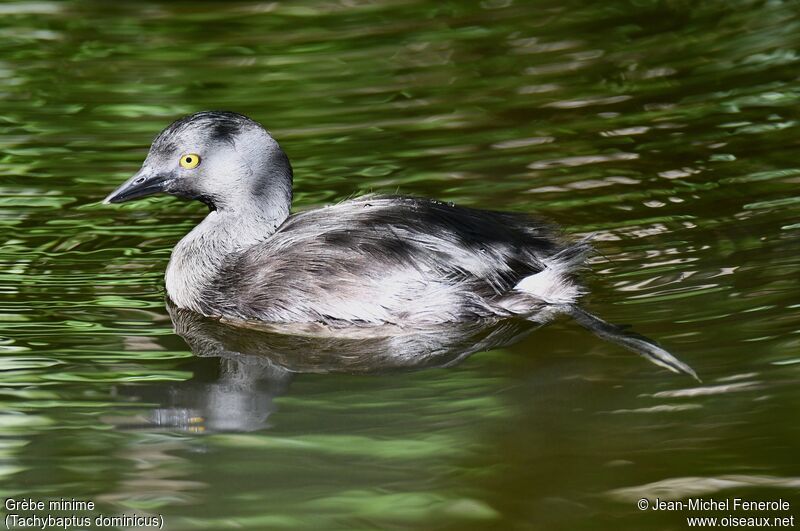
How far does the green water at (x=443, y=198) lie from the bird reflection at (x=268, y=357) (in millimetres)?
25

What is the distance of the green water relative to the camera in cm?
409

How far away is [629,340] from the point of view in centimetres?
493

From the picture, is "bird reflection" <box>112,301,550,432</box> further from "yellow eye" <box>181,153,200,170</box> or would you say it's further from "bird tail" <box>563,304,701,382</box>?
"yellow eye" <box>181,153,200,170</box>

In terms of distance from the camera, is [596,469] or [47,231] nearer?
[596,469]

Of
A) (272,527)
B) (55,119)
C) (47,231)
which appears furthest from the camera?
(55,119)

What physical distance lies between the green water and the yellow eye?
62cm

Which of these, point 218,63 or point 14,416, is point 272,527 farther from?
point 218,63

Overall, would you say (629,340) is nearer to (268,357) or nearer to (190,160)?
(268,357)

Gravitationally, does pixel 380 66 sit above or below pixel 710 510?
above

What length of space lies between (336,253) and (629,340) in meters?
1.26

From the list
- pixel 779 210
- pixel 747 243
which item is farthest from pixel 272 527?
pixel 779 210

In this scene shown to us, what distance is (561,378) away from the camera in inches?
188

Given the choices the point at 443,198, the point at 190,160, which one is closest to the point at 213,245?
the point at 190,160

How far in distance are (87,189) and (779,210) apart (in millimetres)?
3651
